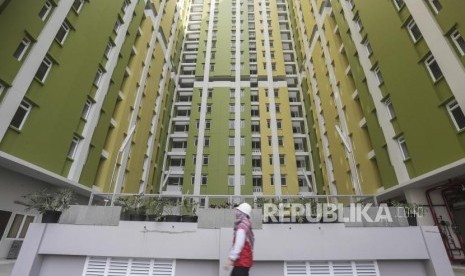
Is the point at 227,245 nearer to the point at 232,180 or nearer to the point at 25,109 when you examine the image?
the point at 25,109

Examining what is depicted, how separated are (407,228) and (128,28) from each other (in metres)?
29.6

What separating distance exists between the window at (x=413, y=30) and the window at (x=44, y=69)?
2450 centimetres

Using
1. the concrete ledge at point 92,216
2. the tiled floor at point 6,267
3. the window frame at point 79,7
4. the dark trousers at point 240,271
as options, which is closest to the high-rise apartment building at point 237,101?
the window frame at point 79,7

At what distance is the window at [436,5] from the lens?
15.7 m

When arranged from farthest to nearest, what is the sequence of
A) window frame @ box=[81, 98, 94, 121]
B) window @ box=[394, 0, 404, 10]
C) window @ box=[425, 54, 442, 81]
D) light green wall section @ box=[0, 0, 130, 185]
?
window frame @ box=[81, 98, 94, 121]
window @ box=[394, 0, 404, 10]
window @ box=[425, 54, 442, 81]
light green wall section @ box=[0, 0, 130, 185]

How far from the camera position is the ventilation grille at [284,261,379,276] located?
8133 millimetres

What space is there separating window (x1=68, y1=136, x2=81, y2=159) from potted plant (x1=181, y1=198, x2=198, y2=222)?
489 inches

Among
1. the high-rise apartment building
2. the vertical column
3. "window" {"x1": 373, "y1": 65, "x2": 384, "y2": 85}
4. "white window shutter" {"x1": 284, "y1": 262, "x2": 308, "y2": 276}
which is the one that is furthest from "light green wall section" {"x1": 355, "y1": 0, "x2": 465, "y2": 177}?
the vertical column

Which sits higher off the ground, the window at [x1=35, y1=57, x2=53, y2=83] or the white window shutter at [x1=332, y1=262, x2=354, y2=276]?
the window at [x1=35, y1=57, x2=53, y2=83]

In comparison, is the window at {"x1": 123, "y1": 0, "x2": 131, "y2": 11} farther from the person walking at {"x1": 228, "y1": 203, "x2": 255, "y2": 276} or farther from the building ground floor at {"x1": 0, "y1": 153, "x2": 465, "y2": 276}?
the person walking at {"x1": 228, "y1": 203, "x2": 255, "y2": 276}

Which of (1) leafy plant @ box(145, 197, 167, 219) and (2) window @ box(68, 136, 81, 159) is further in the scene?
(2) window @ box(68, 136, 81, 159)

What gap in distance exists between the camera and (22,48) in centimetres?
1498

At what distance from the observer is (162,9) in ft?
124

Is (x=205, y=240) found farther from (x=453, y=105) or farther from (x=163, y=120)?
(x=163, y=120)
